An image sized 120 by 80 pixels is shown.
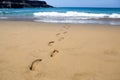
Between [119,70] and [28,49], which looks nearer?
[119,70]

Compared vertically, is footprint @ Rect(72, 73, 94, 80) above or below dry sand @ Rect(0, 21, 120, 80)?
above

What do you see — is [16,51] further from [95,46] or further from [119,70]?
[119,70]

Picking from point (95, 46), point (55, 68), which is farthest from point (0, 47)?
point (95, 46)

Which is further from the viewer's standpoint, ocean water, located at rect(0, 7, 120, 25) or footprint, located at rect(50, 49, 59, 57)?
ocean water, located at rect(0, 7, 120, 25)

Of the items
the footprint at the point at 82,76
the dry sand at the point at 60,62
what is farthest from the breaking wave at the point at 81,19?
the footprint at the point at 82,76

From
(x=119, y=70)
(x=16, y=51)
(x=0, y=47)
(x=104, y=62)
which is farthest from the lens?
(x=0, y=47)

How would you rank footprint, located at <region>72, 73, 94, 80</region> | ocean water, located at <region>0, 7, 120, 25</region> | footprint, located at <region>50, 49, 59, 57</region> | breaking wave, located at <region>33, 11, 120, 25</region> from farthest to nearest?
ocean water, located at <region>0, 7, 120, 25</region>, breaking wave, located at <region>33, 11, 120, 25</region>, footprint, located at <region>50, 49, 59, 57</region>, footprint, located at <region>72, 73, 94, 80</region>

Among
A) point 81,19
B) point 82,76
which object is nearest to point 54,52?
point 82,76

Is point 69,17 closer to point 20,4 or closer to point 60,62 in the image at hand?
point 60,62

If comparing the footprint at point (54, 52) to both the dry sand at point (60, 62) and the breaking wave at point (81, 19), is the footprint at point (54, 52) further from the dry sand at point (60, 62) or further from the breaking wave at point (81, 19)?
the breaking wave at point (81, 19)

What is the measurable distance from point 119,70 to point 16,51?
172 cm

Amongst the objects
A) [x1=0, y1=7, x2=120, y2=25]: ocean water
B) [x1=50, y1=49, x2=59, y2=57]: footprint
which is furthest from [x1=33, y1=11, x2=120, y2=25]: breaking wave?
[x1=50, y1=49, x2=59, y2=57]: footprint

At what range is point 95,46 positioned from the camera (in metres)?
3.64

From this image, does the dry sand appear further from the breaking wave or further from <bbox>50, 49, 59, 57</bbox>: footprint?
the breaking wave
